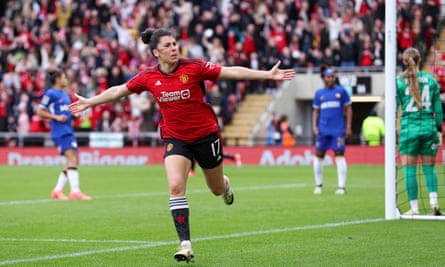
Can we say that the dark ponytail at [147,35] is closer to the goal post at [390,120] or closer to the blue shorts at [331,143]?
the goal post at [390,120]

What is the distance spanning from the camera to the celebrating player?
9375 mm

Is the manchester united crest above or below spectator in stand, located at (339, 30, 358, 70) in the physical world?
below

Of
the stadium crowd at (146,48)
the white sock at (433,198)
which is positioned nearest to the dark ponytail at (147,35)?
the white sock at (433,198)

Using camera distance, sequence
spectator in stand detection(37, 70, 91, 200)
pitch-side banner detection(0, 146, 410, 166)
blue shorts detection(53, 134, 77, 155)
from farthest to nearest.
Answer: pitch-side banner detection(0, 146, 410, 166) < blue shorts detection(53, 134, 77, 155) < spectator in stand detection(37, 70, 91, 200)

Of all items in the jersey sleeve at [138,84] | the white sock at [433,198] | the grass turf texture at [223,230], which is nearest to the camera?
the grass turf texture at [223,230]

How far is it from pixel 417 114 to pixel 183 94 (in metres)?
5.08

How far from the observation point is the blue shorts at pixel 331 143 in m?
18.9

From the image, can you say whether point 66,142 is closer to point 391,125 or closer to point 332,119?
point 332,119

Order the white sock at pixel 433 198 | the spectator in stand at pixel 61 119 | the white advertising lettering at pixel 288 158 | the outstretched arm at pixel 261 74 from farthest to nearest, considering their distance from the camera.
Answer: the white advertising lettering at pixel 288 158 < the spectator in stand at pixel 61 119 < the white sock at pixel 433 198 < the outstretched arm at pixel 261 74

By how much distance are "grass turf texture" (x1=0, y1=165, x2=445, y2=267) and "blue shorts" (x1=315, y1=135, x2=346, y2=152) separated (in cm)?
87

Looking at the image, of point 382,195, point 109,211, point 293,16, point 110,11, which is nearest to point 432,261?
point 109,211

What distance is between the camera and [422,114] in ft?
44.4

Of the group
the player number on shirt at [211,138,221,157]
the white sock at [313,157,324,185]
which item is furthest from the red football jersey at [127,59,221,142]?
the white sock at [313,157,324,185]

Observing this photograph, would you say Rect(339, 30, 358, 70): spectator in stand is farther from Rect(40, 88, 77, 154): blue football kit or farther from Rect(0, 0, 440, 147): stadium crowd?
Rect(40, 88, 77, 154): blue football kit
